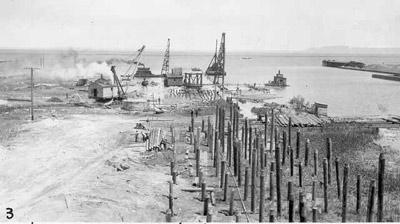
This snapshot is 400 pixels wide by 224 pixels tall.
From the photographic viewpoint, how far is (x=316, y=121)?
38500 millimetres

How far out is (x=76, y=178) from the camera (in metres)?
21.1

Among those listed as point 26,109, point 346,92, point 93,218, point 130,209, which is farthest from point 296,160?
point 346,92

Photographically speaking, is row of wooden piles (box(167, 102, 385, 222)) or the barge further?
the barge

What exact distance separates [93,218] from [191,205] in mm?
4373

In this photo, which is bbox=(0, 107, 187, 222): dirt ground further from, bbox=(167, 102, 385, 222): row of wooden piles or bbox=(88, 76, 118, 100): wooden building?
bbox=(88, 76, 118, 100): wooden building

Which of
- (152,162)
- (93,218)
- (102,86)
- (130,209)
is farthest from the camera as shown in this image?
(102,86)

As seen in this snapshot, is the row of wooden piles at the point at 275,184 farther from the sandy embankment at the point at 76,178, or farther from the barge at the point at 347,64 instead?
the barge at the point at 347,64

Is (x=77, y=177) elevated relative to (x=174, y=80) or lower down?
lower down

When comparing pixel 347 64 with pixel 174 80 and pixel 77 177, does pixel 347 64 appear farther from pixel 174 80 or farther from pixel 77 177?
pixel 77 177

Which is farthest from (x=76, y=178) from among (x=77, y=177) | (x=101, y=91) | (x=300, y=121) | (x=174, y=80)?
(x=174, y=80)

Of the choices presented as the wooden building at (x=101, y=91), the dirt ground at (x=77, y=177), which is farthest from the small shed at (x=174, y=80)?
the dirt ground at (x=77, y=177)

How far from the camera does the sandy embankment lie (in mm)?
17125

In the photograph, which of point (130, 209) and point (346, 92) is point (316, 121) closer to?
point (130, 209)

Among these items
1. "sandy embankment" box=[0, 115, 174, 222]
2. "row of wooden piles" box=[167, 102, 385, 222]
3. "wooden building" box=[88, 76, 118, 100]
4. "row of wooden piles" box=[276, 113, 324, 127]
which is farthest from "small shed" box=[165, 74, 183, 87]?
"row of wooden piles" box=[167, 102, 385, 222]
